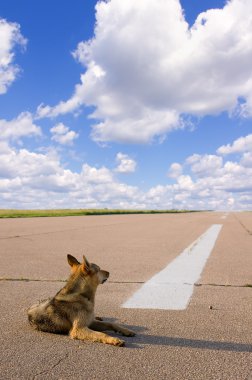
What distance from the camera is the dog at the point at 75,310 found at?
14.3 feet

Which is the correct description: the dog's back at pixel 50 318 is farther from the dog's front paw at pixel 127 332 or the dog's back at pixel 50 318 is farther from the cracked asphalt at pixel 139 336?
the dog's front paw at pixel 127 332

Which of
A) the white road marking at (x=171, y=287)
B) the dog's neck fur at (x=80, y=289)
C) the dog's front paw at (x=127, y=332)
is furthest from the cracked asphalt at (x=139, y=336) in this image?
the dog's neck fur at (x=80, y=289)

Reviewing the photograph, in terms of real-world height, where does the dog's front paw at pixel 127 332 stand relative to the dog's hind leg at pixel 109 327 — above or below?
below

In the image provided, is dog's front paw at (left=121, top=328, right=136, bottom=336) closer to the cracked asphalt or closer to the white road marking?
the cracked asphalt

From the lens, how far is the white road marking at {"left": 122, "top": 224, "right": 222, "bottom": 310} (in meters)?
5.78

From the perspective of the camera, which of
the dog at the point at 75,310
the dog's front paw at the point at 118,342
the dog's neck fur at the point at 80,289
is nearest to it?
the dog's front paw at the point at 118,342

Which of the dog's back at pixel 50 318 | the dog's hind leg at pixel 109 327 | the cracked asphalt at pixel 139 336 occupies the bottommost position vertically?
the cracked asphalt at pixel 139 336

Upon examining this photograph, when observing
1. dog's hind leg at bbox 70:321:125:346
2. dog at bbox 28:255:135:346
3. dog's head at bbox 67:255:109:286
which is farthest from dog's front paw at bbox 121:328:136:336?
dog's head at bbox 67:255:109:286

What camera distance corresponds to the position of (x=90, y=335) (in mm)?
4195

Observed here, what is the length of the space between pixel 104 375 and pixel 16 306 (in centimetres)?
258

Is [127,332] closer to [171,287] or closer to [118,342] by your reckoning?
[118,342]

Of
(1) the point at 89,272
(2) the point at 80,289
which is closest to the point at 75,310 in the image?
(2) the point at 80,289

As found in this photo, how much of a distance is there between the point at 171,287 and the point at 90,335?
2.99 metres

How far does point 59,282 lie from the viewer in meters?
7.44
